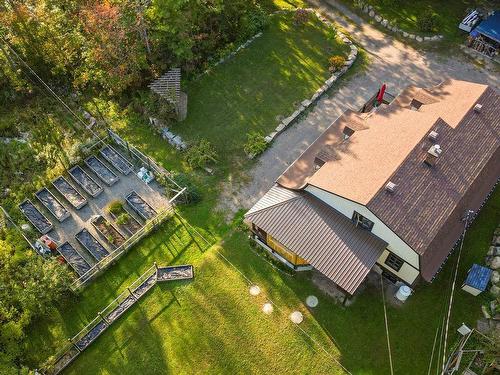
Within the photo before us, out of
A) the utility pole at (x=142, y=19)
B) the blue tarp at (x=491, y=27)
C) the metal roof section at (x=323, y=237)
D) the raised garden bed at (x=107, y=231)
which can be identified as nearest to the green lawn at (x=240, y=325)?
the raised garden bed at (x=107, y=231)

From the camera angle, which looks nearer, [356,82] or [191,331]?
[191,331]

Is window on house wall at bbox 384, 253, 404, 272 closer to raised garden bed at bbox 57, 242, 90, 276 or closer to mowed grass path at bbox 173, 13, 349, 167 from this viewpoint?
mowed grass path at bbox 173, 13, 349, 167

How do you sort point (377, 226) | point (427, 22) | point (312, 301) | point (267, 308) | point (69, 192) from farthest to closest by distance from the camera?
point (427, 22)
point (69, 192)
point (312, 301)
point (267, 308)
point (377, 226)

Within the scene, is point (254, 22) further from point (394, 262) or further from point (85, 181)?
point (394, 262)

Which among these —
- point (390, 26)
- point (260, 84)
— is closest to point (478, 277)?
point (260, 84)

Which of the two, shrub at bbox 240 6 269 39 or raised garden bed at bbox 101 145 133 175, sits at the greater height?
shrub at bbox 240 6 269 39

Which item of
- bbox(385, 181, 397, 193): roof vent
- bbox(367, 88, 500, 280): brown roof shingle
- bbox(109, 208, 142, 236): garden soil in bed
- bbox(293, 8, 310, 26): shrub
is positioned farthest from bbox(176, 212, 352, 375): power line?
bbox(293, 8, 310, 26): shrub

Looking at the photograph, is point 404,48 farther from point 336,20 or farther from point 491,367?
point 491,367
